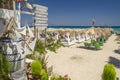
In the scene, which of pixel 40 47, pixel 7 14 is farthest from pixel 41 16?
pixel 7 14

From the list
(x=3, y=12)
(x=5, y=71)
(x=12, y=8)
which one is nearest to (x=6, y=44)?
(x=5, y=71)

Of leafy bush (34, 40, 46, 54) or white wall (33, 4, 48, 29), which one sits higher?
white wall (33, 4, 48, 29)

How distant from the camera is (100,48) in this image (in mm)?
19094

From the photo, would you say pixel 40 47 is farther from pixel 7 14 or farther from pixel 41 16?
pixel 7 14

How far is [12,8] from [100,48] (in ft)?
38.0

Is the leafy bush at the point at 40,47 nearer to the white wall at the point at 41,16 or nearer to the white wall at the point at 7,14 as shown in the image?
the white wall at the point at 41,16

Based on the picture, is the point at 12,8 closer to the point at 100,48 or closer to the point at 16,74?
the point at 16,74

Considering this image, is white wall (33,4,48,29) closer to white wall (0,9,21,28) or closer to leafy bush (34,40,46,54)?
leafy bush (34,40,46,54)

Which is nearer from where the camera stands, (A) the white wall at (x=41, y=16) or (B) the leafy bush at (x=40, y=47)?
(A) the white wall at (x=41, y=16)

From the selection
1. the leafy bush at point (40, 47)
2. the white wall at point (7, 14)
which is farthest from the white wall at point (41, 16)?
the white wall at point (7, 14)

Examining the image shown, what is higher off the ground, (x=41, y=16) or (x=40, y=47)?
(x=41, y=16)

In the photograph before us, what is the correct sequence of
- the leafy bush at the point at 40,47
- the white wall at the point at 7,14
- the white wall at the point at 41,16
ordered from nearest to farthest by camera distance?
the white wall at the point at 7,14 → the white wall at the point at 41,16 → the leafy bush at the point at 40,47

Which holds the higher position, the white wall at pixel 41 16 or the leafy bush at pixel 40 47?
the white wall at pixel 41 16

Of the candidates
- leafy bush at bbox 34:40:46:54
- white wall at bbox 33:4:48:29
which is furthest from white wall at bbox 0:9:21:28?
leafy bush at bbox 34:40:46:54
